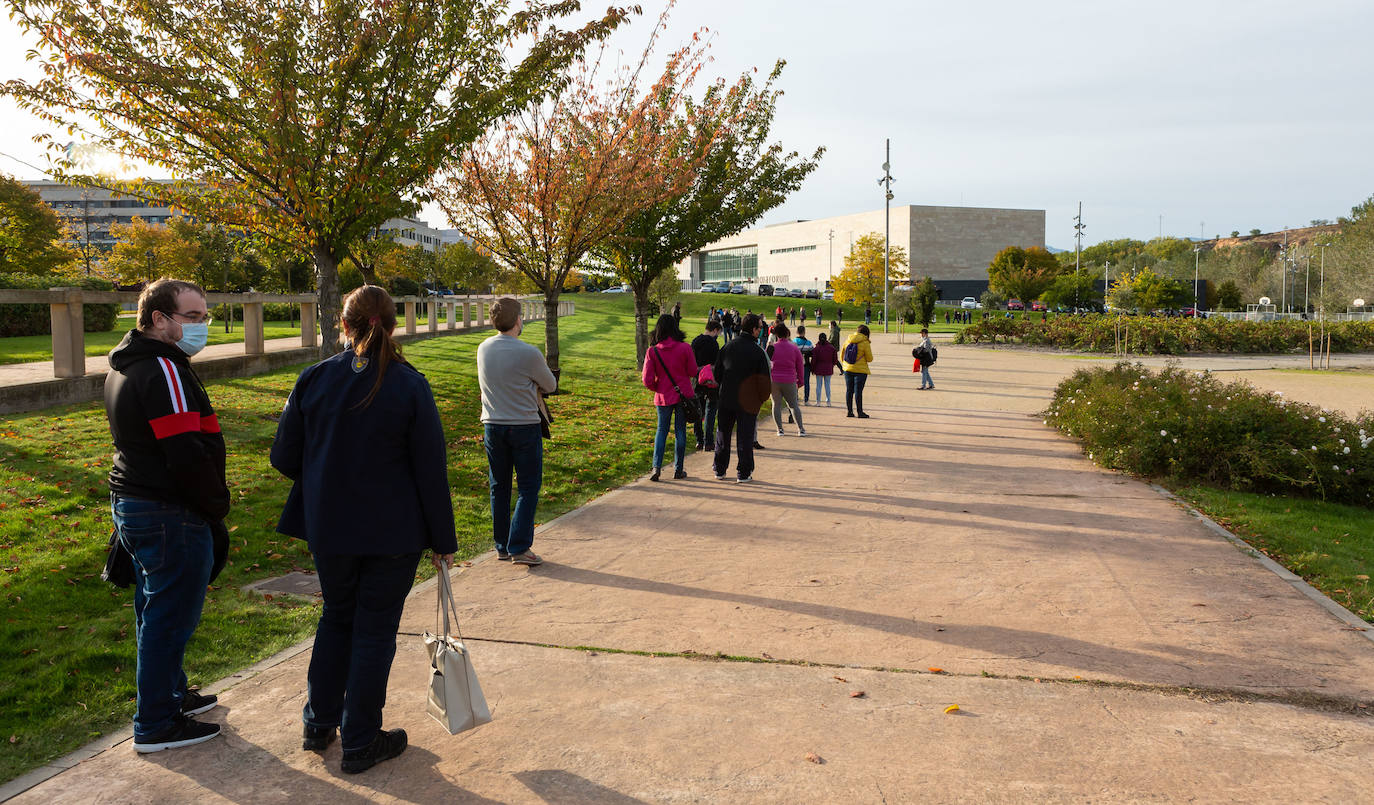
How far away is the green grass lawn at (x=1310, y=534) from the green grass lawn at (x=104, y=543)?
18.7 feet

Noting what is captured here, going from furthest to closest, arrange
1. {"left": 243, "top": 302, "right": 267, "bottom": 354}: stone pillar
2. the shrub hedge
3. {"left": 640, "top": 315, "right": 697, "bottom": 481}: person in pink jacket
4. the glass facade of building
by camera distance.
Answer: the glass facade of building < the shrub hedge < {"left": 243, "top": 302, "right": 267, "bottom": 354}: stone pillar < {"left": 640, "top": 315, "right": 697, "bottom": 481}: person in pink jacket

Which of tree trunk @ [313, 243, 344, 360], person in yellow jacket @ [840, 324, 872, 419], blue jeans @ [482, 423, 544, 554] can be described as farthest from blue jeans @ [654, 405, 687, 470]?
person in yellow jacket @ [840, 324, 872, 419]

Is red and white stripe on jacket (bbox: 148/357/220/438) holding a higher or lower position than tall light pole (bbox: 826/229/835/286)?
lower

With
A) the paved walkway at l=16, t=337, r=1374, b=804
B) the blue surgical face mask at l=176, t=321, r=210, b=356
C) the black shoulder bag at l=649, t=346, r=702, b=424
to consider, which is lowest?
the paved walkway at l=16, t=337, r=1374, b=804

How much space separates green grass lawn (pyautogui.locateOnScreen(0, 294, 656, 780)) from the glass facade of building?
122 meters

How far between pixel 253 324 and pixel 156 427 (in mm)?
13587

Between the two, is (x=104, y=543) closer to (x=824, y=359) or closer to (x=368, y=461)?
(x=368, y=461)

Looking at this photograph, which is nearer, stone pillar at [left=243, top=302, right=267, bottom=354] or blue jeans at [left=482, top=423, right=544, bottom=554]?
blue jeans at [left=482, top=423, right=544, bottom=554]

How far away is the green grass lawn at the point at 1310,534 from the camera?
19.6 feet

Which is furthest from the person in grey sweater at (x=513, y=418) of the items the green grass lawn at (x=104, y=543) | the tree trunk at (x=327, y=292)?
the tree trunk at (x=327, y=292)

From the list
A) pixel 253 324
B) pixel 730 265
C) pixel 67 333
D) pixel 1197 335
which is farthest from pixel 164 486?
pixel 730 265

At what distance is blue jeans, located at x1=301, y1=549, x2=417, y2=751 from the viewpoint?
338 centimetres

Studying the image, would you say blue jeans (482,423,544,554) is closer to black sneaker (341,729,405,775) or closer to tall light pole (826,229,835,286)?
black sneaker (341,729,405,775)

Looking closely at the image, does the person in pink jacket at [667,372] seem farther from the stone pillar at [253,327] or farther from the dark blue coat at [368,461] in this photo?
the stone pillar at [253,327]
